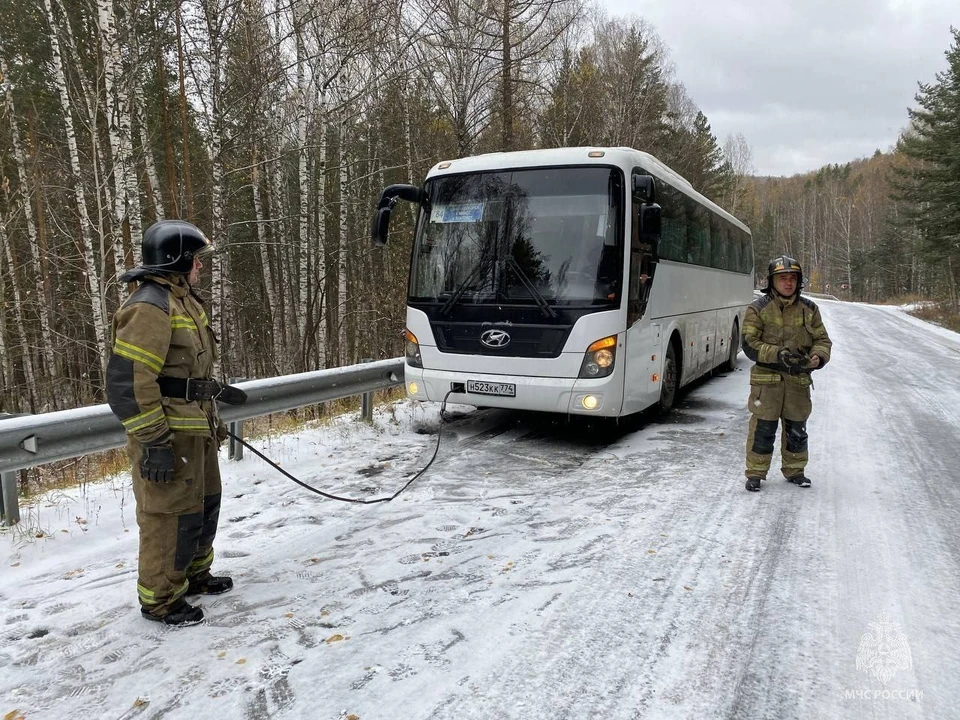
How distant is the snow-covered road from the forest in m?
7.20

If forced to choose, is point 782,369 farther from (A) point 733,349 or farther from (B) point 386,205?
(A) point 733,349

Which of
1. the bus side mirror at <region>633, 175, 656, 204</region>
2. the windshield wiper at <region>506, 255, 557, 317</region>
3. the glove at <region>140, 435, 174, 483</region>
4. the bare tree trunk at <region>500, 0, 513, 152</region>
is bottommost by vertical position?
the glove at <region>140, 435, 174, 483</region>

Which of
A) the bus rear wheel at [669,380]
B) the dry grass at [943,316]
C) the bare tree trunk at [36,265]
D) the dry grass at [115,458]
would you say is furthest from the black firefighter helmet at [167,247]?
the dry grass at [943,316]

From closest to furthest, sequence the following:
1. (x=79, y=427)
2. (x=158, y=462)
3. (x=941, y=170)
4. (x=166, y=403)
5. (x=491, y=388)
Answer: (x=158, y=462) → (x=166, y=403) → (x=79, y=427) → (x=491, y=388) → (x=941, y=170)

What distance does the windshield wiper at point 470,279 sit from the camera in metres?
6.45

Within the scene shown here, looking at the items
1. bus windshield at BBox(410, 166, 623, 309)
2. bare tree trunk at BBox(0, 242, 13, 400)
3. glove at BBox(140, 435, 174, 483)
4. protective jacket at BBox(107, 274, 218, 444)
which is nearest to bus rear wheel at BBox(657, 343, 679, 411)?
bus windshield at BBox(410, 166, 623, 309)

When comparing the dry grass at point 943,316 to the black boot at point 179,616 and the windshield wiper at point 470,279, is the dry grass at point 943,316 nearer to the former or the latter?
the windshield wiper at point 470,279

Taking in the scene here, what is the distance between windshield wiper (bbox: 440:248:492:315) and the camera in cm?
645

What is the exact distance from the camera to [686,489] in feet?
16.9

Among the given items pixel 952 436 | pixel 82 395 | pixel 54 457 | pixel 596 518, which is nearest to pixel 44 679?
pixel 54 457

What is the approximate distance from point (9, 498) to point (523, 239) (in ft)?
15.6

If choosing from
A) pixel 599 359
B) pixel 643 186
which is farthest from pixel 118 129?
pixel 599 359

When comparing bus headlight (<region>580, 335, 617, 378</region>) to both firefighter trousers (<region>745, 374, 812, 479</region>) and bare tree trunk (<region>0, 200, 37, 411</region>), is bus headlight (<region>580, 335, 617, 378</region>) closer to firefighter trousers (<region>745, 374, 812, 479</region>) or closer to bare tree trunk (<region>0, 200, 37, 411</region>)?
firefighter trousers (<region>745, 374, 812, 479</region>)

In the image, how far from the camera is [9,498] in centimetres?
411
